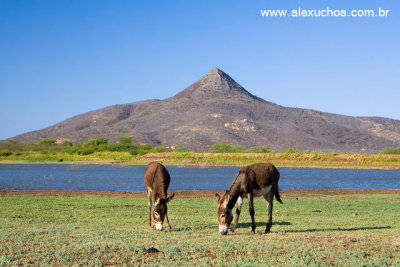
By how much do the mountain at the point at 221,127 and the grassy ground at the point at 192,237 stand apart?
10141 cm

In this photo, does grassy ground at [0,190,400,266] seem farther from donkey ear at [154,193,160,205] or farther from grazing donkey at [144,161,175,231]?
donkey ear at [154,193,160,205]

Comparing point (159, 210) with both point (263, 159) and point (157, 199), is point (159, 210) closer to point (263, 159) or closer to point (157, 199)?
point (157, 199)

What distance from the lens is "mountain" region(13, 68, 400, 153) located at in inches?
5320

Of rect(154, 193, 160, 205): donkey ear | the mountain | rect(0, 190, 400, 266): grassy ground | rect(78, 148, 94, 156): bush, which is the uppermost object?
the mountain

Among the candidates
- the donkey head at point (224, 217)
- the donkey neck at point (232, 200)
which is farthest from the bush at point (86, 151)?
the donkey head at point (224, 217)

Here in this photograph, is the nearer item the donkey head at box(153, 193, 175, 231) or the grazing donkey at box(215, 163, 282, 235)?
the grazing donkey at box(215, 163, 282, 235)

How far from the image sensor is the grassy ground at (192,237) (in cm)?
955

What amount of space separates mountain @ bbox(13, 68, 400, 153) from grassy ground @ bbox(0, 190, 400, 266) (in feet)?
333

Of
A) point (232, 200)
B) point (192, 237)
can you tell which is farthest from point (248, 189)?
point (192, 237)

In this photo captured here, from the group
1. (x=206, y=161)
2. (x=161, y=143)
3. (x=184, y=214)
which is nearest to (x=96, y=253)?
(x=184, y=214)

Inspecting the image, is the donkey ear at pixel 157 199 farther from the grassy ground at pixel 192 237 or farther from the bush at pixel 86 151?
the bush at pixel 86 151

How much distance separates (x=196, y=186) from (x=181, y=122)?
11692cm

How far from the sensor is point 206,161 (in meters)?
65.6

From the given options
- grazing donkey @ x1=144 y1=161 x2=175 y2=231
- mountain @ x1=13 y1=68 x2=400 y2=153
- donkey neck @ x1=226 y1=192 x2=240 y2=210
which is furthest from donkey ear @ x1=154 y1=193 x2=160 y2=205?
mountain @ x1=13 y1=68 x2=400 y2=153
